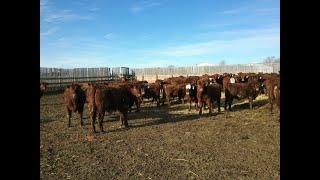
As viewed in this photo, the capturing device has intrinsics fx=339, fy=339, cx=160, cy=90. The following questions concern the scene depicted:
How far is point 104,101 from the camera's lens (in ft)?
40.7

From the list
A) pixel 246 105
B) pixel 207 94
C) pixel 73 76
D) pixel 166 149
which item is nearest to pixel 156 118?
pixel 207 94

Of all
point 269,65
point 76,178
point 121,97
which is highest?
point 269,65

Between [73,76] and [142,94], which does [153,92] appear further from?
[73,76]

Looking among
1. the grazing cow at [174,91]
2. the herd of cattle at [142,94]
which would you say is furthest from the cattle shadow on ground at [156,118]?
the grazing cow at [174,91]

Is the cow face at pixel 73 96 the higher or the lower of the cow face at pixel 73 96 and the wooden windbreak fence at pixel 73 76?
the lower

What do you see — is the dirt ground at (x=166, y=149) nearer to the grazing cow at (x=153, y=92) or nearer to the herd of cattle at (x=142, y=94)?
the herd of cattle at (x=142, y=94)

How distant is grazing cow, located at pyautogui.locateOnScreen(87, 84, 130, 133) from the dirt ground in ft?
1.98

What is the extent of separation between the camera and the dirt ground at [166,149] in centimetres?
716

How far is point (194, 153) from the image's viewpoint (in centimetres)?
868

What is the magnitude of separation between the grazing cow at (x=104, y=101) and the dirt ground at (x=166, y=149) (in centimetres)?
60
